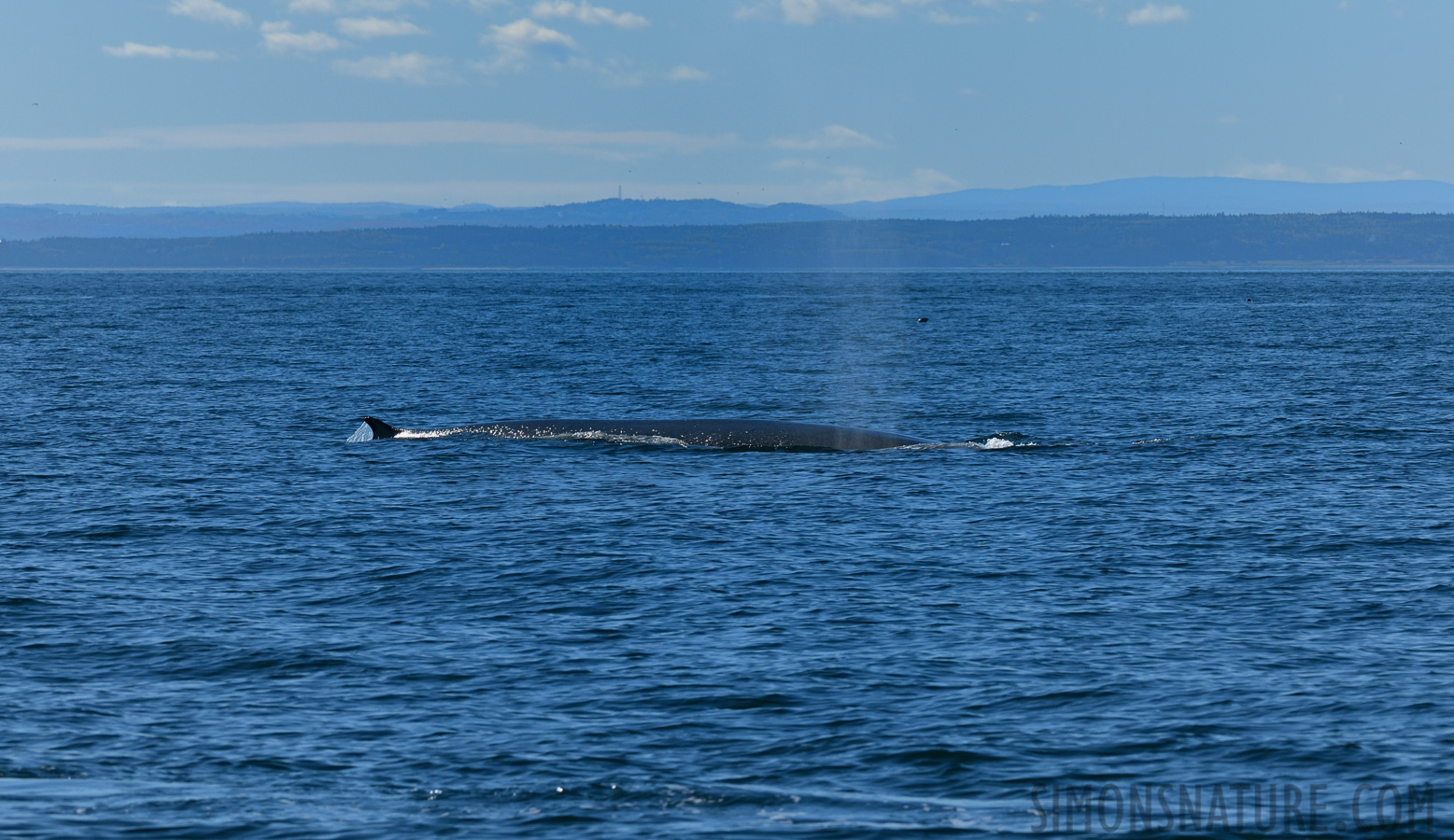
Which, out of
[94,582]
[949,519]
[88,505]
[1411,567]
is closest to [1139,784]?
[1411,567]

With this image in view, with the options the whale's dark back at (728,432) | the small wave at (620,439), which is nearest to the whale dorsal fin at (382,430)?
the whale's dark back at (728,432)

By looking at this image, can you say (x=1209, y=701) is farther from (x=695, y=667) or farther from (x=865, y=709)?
(x=695, y=667)

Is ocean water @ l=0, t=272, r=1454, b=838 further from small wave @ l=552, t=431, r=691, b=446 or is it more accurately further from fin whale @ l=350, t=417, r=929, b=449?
fin whale @ l=350, t=417, r=929, b=449

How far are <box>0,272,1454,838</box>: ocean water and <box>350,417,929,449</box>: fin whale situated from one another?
87cm

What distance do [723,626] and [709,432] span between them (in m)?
18.8

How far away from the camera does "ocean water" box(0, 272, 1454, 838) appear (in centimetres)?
1395

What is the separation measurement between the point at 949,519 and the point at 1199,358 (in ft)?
176

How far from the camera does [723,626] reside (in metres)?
20.1

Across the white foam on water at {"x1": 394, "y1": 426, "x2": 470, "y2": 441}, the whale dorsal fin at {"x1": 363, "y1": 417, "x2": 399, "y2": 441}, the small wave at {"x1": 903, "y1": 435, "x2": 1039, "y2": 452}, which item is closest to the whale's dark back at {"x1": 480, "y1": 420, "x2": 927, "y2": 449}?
the small wave at {"x1": 903, "y1": 435, "x2": 1039, "y2": 452}

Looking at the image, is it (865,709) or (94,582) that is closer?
(865,709)

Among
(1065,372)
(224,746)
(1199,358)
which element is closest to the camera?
(224,746)

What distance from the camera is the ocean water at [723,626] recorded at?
14.0m

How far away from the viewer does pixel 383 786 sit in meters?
14.1

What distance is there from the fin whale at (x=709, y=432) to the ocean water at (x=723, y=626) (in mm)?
871
